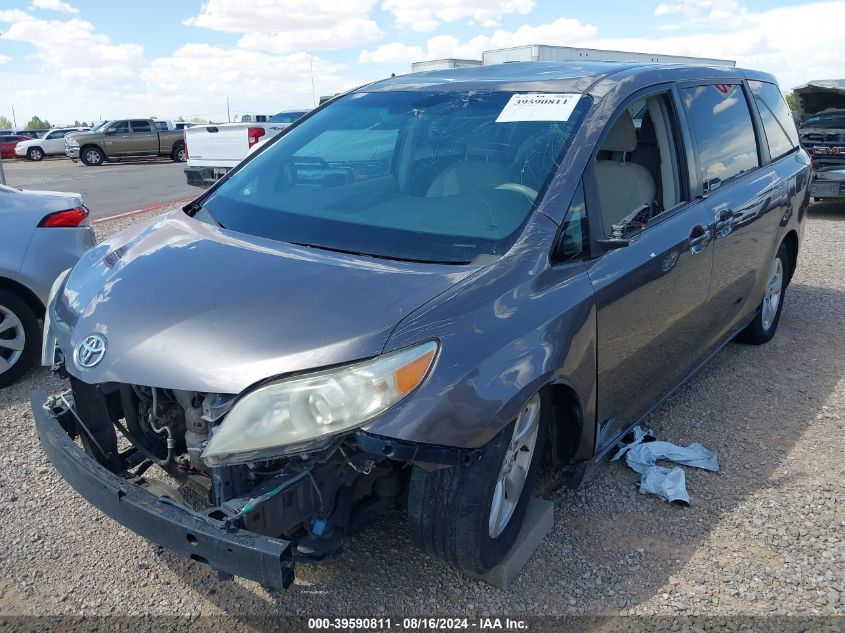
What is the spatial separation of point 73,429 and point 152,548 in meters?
0.61

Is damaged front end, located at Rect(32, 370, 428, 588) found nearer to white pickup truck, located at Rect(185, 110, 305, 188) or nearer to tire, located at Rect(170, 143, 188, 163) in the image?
white pickup truck, located at Rect(185, 110, 305, 188)

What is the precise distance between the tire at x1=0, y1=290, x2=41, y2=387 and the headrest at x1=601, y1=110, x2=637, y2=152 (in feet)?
12.3

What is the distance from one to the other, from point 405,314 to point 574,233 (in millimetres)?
890

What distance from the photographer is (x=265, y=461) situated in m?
2.23

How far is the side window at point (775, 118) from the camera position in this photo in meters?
4.82

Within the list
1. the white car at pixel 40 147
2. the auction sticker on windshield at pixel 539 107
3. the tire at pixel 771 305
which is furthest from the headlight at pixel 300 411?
the white car at pixel 40 147

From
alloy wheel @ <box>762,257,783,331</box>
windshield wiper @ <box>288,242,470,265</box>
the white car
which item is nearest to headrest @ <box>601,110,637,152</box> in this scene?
windshield wiper @ <box>288,242,470,265</box>

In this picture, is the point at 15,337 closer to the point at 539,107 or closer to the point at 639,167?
the point at 539,107

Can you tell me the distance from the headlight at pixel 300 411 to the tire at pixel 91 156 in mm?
29003

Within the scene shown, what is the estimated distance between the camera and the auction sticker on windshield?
3.08 m

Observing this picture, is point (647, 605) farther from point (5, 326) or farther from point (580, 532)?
point (5, 326)

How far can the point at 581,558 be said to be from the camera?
9.46 ft

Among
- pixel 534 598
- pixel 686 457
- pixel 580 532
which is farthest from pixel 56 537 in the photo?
pixel 686 457

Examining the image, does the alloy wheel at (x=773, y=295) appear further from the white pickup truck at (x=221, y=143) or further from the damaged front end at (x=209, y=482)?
the white pickup truck at (x=221, y=143)
